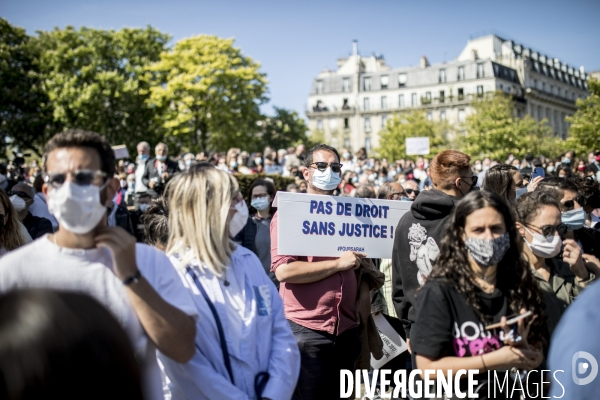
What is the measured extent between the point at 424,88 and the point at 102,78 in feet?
179

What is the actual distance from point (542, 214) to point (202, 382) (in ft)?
8.30

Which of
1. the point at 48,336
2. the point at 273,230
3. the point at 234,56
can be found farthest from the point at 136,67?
the point at 48,336

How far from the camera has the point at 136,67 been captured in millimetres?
47156

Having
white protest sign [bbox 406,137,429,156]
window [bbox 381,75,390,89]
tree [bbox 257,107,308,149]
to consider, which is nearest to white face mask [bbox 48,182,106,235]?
white protest sign [bbox 406,137,429,156]

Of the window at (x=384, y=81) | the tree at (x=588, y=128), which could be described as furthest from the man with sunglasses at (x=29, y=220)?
the window at (x=384, y=81)

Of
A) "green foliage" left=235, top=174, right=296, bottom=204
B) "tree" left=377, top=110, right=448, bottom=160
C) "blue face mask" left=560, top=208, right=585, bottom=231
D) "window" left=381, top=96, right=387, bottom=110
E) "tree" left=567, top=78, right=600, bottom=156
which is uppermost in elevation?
"window" left=381, top=96, right=387, bottom=110

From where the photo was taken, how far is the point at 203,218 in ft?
9.56

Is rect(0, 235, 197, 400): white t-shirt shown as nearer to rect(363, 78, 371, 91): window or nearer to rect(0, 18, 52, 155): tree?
rect(0, 18, 52, 155): tree

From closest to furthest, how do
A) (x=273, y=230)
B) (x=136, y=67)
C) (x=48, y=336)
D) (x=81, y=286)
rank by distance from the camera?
(x=48, y=336) < (x=81, y=286) < (x=273, y=230) < (x=136, y=67)

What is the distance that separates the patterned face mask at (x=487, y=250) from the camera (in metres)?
3.07

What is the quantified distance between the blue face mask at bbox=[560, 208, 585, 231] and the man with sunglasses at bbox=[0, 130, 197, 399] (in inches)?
134

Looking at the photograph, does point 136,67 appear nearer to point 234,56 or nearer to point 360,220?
point 234,56

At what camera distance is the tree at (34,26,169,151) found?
43.5 m

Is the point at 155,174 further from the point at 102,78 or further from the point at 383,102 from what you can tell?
the point at 383,102
